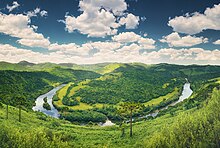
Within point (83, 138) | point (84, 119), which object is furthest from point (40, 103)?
point (83, 138)

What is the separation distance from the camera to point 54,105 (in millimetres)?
190375

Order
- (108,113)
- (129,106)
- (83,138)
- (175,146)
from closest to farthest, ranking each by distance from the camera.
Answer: (175,146)
(129,106)
(83,138)
(108,113)

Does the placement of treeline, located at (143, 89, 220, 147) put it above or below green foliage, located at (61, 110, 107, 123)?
above

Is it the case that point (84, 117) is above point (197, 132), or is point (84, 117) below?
Result: below

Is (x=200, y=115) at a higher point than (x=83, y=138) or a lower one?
higher

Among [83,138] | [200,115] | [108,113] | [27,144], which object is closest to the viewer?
[27,144]

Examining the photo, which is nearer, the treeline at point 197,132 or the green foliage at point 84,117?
the treeline at point 197,132

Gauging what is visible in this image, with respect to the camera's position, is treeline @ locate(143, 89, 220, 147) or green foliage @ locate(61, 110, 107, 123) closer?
treeline @ locate(143, 89, 220, 147)

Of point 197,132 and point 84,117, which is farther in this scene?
point 84,117

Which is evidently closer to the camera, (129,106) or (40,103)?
(129,106)

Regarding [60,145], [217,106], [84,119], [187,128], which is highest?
[217,106]

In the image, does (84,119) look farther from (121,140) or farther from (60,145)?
(60,145)

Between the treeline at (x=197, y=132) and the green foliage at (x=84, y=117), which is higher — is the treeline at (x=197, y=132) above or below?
above

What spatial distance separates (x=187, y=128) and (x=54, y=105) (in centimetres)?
15286
